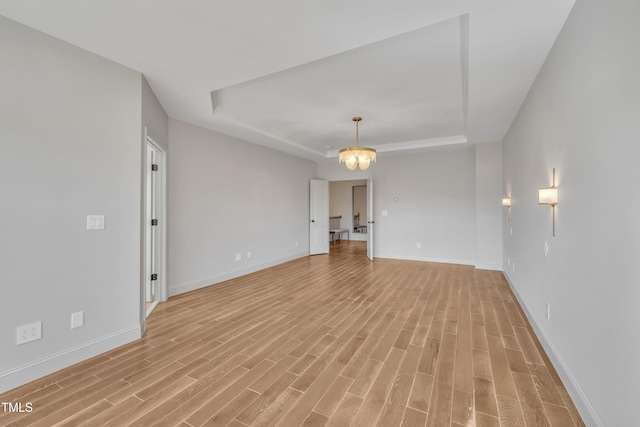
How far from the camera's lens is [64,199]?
2293mm

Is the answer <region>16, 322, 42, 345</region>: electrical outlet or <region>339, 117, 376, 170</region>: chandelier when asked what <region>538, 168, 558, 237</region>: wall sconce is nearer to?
<region>339, 117, 376, 170</region>: chandelier

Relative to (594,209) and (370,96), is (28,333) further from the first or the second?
(370,96)

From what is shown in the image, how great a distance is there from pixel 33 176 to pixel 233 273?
339 cm

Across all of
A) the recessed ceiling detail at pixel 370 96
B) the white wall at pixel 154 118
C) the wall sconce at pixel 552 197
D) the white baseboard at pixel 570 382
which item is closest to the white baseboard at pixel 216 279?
the white wall at pixel 154 118

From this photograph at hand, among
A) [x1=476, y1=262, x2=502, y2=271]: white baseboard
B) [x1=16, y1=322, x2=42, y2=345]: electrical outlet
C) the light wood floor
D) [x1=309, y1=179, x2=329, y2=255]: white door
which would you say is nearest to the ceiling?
[x1=16, y1=322, x2=42, y2=345]: electrical outlet

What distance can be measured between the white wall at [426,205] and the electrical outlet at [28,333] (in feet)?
20.9

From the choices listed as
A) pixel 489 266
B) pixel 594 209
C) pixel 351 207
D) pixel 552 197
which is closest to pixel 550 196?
pixel 552 197

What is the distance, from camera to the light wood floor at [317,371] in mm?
1732

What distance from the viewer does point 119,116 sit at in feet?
8.71

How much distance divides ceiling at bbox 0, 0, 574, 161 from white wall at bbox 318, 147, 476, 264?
2104 mm

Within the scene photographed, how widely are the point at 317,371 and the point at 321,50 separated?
2.70 m

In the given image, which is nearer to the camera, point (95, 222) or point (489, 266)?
point (95, 222)

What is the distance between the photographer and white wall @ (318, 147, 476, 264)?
20.7 feet

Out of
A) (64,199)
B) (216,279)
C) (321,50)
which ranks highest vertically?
(321,50)
